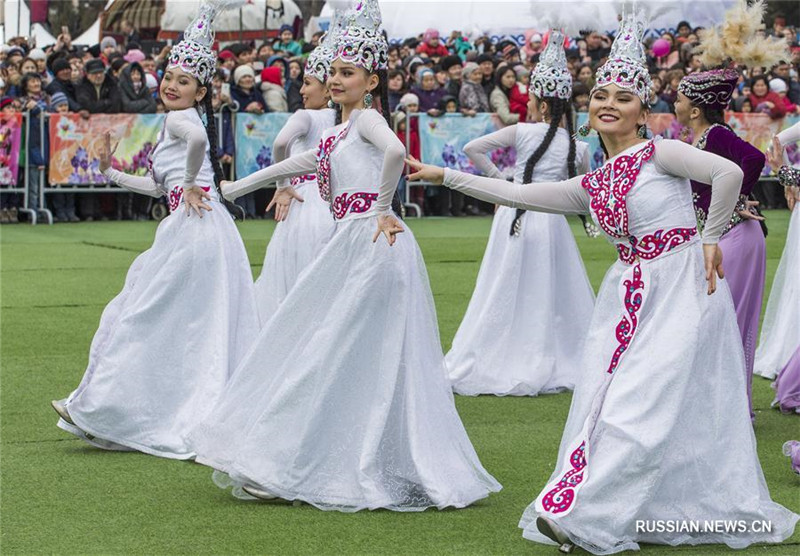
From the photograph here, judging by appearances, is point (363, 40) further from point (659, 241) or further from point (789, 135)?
point (789, 135)

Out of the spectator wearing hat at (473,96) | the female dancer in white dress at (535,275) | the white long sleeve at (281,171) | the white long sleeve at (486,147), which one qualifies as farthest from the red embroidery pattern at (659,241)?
the spectator wearing hat at (473,96)

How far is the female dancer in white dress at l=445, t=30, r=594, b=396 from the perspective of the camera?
920 cm

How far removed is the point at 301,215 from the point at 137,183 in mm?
1849

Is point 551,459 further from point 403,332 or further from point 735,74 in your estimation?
point 735,74

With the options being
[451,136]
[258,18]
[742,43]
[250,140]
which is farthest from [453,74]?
[742,43]

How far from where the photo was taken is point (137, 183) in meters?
7.78

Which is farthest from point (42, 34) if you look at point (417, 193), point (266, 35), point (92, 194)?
point (417, 193)

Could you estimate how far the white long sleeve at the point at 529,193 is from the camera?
223 inches

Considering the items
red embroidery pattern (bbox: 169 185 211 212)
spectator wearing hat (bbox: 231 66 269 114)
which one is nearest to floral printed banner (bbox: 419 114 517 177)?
spectator wearing hat (bbox: 231 66 269 114)

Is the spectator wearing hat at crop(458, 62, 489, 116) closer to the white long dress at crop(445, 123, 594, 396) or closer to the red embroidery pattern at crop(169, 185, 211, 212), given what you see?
the white long dress at crop(445, 123, 594, 396)

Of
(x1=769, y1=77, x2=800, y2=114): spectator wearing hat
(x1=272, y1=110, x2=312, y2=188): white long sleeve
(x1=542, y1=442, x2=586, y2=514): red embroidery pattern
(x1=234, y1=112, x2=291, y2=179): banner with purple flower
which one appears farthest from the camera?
(x1=769, y1=77, x2=800, y2=114): spectator wearing hat

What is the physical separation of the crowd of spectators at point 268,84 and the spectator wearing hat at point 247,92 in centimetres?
1

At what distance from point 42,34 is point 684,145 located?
74.8 feet

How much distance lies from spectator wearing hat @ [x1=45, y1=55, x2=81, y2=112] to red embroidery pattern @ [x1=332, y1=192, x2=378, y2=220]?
13.9 metres
